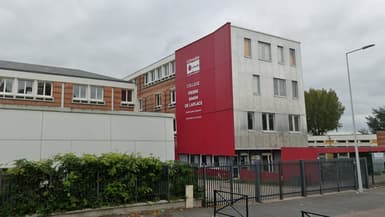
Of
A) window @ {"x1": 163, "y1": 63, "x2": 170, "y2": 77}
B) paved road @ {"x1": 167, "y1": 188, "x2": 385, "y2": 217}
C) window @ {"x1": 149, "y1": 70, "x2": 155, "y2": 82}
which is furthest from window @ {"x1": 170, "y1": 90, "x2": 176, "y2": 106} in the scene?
paved road @ {"x1": 167, "y1": 188, "x2": 385, "y2": 217}

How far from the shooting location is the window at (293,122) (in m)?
28.9

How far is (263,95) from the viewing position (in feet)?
90.3

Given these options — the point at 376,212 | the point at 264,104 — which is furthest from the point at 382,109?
the point at 376,212

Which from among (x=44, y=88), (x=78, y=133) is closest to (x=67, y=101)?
(x=44, y=88)

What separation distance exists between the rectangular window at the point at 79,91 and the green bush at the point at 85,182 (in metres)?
19.2

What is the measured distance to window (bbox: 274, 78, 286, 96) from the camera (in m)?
28.6

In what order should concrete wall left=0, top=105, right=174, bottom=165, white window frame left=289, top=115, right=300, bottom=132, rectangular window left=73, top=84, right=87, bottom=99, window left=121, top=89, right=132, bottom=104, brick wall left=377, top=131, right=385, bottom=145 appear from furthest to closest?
1. window left=121, top=89, right=132, bottom=104
2. brick wall left=377, top=131, right=385, bottom=145
3. rectangular window left=73, top=84, right=87, bottom=99
4. white window frame left=289, top=115, right=300, bottom=132
5. concrete wall left=0, top=105, right=174, bottom=165

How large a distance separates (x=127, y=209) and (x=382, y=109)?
60574 mm

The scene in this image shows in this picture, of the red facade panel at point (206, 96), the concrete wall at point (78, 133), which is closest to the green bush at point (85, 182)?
the concrete wall at point (78, 133)

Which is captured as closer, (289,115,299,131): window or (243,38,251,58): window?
(243,38,251,58): window

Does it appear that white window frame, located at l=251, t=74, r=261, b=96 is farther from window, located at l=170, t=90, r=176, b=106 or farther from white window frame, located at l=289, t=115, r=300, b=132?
window, located at l=170, t=90, r=176, b=106

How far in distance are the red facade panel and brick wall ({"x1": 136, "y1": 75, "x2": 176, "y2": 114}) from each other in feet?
6.79

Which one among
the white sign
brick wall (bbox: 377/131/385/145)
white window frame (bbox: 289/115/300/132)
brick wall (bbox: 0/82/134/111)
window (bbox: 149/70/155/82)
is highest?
window (bbox: 149/70/155/82)

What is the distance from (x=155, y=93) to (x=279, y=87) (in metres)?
14.1
